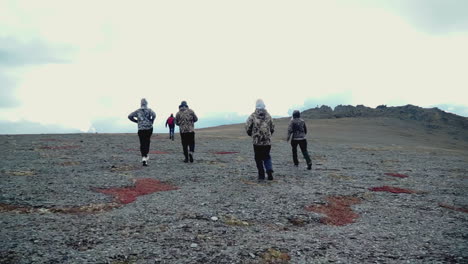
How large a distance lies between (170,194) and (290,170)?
720 cm

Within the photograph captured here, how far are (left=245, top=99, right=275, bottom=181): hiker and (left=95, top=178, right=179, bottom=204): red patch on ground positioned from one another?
10.8 ft

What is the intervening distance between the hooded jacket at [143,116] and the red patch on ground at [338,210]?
28.3 ft

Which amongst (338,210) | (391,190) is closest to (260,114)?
(338,210)

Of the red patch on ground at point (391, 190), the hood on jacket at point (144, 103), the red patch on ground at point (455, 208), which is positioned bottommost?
the red patch on ground at point (455, 208)

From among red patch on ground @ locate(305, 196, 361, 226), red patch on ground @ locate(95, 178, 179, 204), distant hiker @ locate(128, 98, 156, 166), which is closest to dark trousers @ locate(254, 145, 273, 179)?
red patch on ground @ locate(305, 196, 361, 226)

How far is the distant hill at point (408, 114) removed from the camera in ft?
299

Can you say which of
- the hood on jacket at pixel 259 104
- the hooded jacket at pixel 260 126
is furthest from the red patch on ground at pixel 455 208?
the hood on jacket at pixel 259 104

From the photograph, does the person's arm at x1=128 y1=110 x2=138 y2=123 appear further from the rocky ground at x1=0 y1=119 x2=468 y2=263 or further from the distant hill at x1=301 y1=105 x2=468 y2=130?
the distant hill at x1=301 y1=105 x2=468 y2=130

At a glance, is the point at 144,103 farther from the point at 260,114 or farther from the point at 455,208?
the point at 455,208

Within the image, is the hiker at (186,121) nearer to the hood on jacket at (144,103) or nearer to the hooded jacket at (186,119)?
the hooded jacket at (186,119)

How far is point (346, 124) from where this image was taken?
3255 inches

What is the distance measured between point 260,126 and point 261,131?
0.62 feet

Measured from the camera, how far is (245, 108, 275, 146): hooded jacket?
1188 cm

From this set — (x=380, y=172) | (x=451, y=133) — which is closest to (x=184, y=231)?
(x=380, y=172)
